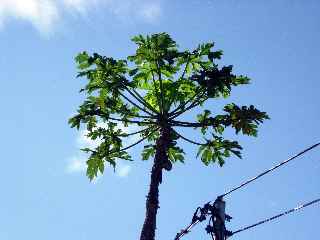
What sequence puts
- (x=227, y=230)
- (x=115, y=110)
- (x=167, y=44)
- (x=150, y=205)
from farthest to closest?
1. (x=115, y=110)
2. (x=167, y=44)
3. (x=150, y=205)
4. (x=227, y=230)

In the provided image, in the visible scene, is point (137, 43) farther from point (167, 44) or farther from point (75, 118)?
point (75, 118)

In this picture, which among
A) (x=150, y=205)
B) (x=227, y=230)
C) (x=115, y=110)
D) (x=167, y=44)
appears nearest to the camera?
(x=227, y=230)

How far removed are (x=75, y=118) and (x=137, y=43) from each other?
2.97 metres

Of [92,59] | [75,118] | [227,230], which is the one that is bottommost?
[227,230]

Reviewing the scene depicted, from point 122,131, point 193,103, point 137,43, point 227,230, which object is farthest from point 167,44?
A: point 227,230

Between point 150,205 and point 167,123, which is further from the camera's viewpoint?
point 167,123

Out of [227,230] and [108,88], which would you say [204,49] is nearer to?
[108,88]

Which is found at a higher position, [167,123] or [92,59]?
[92,59]

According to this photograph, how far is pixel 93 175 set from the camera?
1680 cm

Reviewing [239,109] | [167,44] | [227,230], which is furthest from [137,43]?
[227,230]

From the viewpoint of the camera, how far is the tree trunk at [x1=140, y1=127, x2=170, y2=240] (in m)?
13.9

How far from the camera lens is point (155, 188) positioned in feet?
47.8

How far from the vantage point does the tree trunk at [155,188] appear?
13.9 m

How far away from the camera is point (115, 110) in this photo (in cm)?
1697
